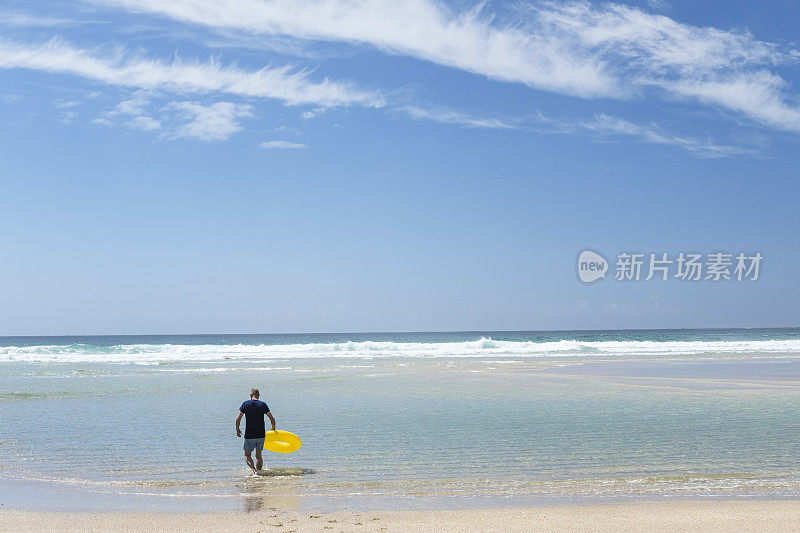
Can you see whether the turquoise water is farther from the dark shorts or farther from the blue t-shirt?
the blue t-shirt

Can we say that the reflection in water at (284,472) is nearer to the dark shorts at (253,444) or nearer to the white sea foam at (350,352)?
the dark shorts at (253,444)

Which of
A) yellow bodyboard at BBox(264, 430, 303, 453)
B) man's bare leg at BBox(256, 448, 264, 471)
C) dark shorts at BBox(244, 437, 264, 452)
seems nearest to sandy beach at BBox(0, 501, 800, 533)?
man's bare leg at BBox(256, 448, 264, 471)

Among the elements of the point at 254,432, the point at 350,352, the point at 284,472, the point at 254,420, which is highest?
the point at 254,420

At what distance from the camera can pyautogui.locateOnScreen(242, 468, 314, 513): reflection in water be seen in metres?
8.34

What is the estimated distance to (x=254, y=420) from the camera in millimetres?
10609

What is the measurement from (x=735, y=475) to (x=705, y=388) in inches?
498

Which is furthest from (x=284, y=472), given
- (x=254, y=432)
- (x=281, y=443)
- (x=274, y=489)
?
(x=274, y=489)

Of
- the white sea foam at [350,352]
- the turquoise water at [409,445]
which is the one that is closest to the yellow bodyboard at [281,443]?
the turquoise water at [409,445]

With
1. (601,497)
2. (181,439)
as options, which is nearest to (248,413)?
(181,439)

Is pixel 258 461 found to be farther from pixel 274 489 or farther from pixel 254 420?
pixel 274 489

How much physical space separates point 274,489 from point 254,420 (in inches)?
65.8

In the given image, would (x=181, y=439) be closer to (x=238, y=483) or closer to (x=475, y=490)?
(x=238, y=483)

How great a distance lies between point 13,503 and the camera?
27.9 feet

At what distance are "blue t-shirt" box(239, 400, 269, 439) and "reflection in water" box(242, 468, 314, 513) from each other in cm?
56
